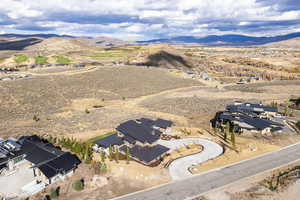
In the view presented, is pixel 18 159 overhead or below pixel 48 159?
below

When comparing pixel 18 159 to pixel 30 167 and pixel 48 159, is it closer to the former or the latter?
pixel 30 167

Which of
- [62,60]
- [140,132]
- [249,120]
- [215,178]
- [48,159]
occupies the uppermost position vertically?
[62,60]

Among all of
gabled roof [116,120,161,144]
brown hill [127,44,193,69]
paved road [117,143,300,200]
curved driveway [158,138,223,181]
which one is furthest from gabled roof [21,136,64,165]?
brown hill [127,44,193,69]

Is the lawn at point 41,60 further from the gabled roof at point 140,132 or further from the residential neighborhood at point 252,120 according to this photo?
the residential neighborhood at point 252,120

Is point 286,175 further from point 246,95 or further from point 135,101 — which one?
point 246,95

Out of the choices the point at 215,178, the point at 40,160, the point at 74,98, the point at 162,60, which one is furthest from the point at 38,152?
the point at 162,60

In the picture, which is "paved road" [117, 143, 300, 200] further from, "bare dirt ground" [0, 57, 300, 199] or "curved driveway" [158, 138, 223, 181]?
"curved driveway" [158, 138, 223, 181]
